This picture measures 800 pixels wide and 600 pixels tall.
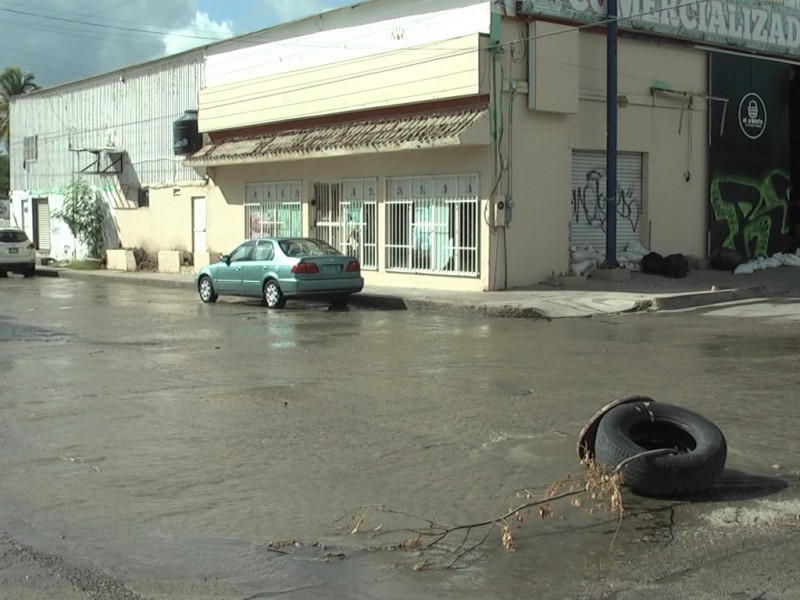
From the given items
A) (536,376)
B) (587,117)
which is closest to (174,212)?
(587,117)

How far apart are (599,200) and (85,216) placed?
2066 cm

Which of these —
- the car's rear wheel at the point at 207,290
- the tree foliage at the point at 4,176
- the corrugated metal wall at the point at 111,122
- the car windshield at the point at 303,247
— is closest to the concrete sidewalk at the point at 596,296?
the car windshield at the point at 303,247

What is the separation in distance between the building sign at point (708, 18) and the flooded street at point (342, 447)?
956 cm

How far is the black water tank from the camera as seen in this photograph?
31797mm

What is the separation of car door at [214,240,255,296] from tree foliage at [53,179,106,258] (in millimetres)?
16748

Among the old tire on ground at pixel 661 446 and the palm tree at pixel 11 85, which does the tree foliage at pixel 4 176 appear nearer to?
the palm tree at pixel 11 85

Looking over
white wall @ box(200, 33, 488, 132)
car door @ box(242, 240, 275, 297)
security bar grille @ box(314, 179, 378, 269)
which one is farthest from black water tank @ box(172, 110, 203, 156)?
car door @ box(242, 240, 275, 297)

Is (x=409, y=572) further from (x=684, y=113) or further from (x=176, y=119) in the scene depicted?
(x=176, y=119)

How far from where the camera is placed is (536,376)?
444 inches

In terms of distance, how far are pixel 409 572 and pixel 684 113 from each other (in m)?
22.3

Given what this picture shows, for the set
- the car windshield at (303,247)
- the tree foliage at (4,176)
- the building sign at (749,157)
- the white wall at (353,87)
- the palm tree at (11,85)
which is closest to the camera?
the car windshield at (303,247)

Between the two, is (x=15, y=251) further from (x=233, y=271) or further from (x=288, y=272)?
Answer: (x=288, y=272)

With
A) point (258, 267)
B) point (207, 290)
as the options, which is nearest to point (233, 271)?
point (258, 267)

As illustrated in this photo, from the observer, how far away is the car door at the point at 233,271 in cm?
2131
